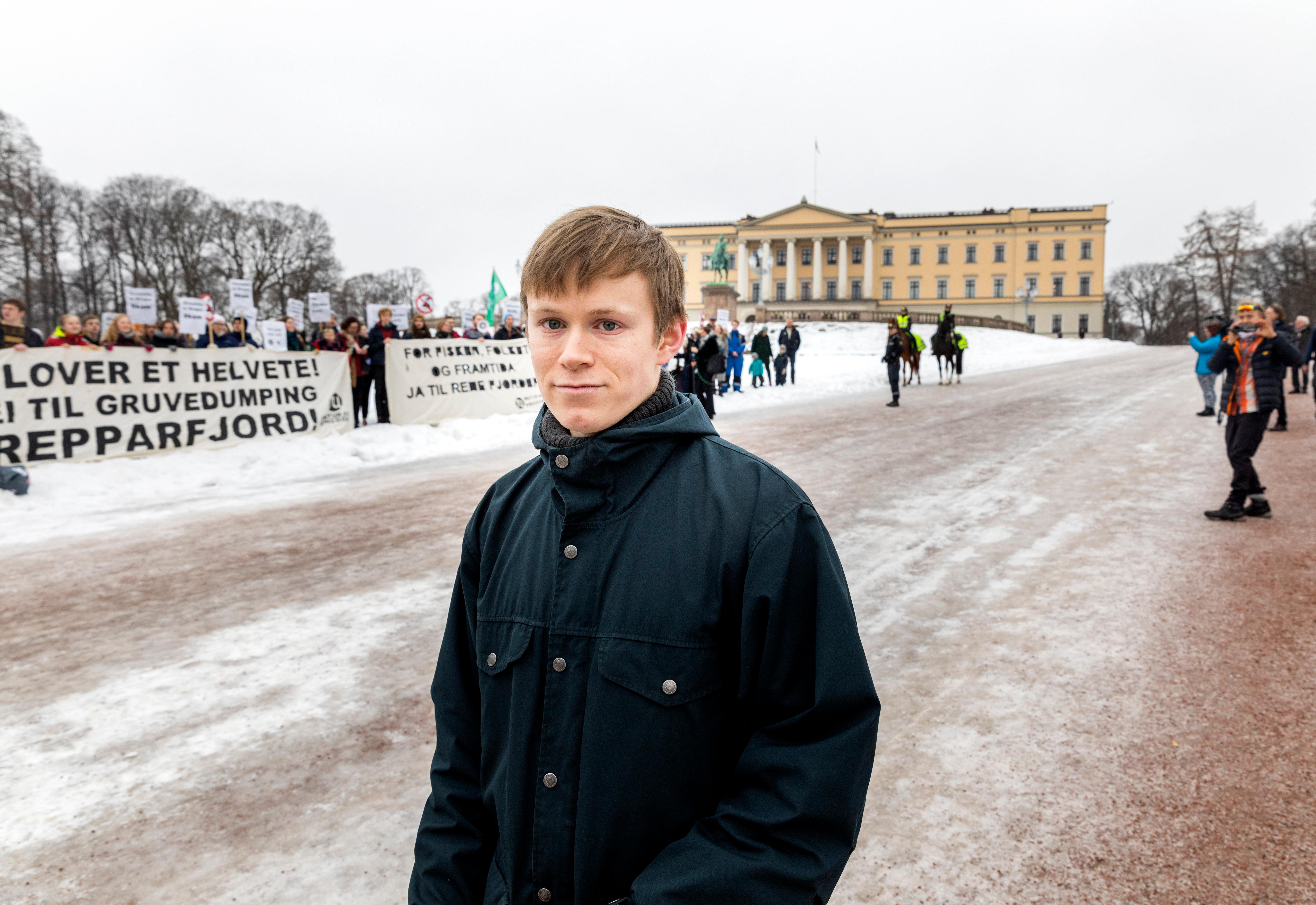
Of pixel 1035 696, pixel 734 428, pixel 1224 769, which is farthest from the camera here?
pixel 734 428

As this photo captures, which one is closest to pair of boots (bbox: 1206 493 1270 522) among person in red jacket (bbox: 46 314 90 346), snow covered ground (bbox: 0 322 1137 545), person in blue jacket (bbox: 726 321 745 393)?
snow covered ground (bbox: 0 322 1137 545)

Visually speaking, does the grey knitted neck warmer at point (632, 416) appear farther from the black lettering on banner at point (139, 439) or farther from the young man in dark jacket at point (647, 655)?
the black lettering on banner at point (139, 439)

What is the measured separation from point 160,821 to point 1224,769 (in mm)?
3993

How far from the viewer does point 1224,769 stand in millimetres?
3238

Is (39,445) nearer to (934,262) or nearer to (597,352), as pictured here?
(597,352)

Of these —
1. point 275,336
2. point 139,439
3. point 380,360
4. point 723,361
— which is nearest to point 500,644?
point 139,439

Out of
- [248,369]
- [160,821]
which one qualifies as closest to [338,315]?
[248,369]

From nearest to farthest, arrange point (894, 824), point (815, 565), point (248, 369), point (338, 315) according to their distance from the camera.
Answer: point (815, 565) < point (894, 824) < point (248, 369) < point (338, 315)

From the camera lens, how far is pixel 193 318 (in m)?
12.0

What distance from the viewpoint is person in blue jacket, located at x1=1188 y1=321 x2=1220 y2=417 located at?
13078 millimetres

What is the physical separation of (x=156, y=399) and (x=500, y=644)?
38.1 feet

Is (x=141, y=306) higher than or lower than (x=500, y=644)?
higher

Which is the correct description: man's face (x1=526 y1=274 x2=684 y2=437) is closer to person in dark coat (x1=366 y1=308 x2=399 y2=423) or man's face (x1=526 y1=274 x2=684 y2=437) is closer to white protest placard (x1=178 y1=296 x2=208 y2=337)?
white protest placard (x1=178 y1=296 x2=208 y2=337)

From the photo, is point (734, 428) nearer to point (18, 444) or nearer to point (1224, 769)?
point (18, 444)
